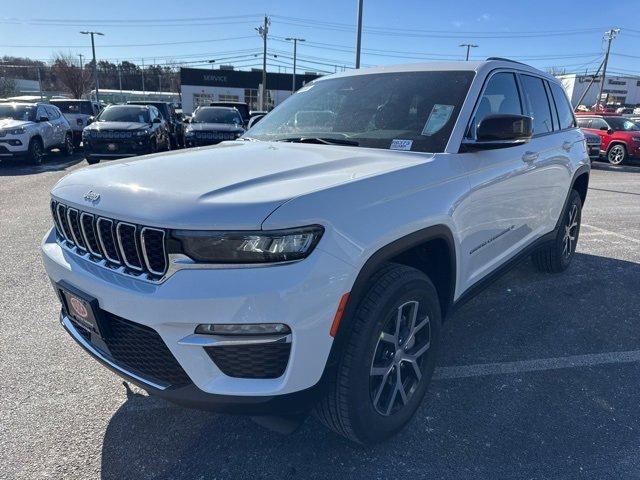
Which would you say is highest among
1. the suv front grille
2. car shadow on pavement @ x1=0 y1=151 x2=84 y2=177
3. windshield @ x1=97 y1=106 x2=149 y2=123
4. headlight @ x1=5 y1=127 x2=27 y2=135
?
windshield @ x1=97 y1=106 x2=149 y2=123

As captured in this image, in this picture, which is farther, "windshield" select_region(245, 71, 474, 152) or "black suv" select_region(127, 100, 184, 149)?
"black suv" select_region(127, 100, 184, 149)

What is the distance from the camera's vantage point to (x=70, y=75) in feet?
202

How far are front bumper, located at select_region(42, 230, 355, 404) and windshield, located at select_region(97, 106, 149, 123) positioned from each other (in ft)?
40.7

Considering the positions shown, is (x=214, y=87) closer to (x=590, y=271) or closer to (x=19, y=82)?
(x=19, y=82)

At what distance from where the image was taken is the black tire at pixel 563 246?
4.79 m

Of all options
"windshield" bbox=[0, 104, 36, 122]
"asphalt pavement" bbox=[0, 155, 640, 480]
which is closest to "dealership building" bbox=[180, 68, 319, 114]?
"windshield" bbox=[0, 104, 36, 122]

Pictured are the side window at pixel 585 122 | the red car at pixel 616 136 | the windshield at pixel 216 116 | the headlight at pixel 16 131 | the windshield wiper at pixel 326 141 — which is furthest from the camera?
the side window at pixel 585 122

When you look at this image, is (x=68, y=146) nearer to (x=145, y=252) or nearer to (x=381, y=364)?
(x=145, y=252)

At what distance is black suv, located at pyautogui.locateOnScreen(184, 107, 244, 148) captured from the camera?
13094 mm

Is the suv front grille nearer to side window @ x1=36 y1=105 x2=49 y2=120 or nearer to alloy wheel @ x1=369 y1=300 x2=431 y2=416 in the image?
alloy wheel @ x1=369 y1=300 x2=431 y2=416

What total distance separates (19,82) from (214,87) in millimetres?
37406

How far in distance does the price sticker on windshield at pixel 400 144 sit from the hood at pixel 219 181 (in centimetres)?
7

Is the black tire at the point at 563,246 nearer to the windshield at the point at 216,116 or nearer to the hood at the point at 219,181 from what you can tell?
the hood at the point at 219,181

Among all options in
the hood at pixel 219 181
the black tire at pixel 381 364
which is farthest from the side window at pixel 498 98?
the black tire at pixel 381 364
